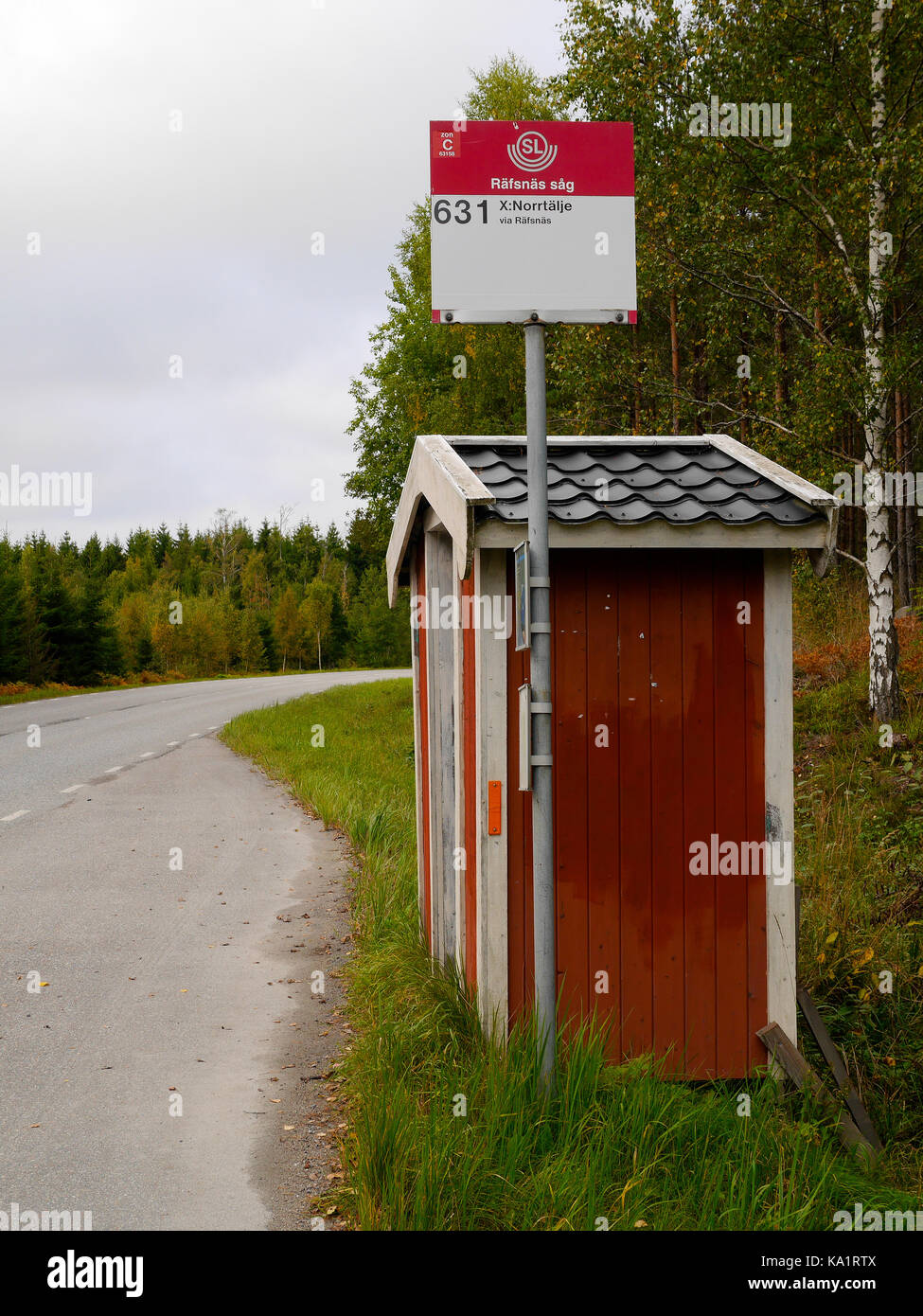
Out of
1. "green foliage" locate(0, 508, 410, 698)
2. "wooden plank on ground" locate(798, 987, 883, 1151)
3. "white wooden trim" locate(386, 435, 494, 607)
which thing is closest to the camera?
"white wooden trim" locate(386, 435, 494, 607)

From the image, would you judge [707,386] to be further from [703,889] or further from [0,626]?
[0,626]

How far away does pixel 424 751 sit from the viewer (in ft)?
22.7

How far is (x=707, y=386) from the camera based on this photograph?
2317 cm

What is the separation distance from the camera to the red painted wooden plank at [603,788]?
4.47m

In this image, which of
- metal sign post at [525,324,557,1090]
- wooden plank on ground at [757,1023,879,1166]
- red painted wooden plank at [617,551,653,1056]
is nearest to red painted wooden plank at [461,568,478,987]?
red painted wooden plank at [617,551,653,1056]

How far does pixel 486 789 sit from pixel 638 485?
1.51 metres

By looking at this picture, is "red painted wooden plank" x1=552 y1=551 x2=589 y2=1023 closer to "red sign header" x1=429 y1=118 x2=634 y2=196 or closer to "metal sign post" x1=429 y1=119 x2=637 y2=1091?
"metal sign post" x1=429 y1=119 x2=637 y2=1091

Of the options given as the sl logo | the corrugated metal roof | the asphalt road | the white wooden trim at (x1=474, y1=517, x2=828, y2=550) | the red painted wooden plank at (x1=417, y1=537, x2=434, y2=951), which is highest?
the sl logo

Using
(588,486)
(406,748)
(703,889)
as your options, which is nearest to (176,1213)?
(703,889)

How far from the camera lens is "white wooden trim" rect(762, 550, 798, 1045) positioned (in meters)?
4.57

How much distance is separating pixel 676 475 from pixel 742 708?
1.11 meters

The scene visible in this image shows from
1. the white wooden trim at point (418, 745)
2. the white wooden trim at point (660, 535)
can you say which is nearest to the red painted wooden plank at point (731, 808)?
the white wooden trim at point (660, 535)

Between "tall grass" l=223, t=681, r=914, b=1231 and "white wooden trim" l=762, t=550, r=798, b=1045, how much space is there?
427 mm

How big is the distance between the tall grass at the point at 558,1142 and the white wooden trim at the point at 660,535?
1949 millimetres
